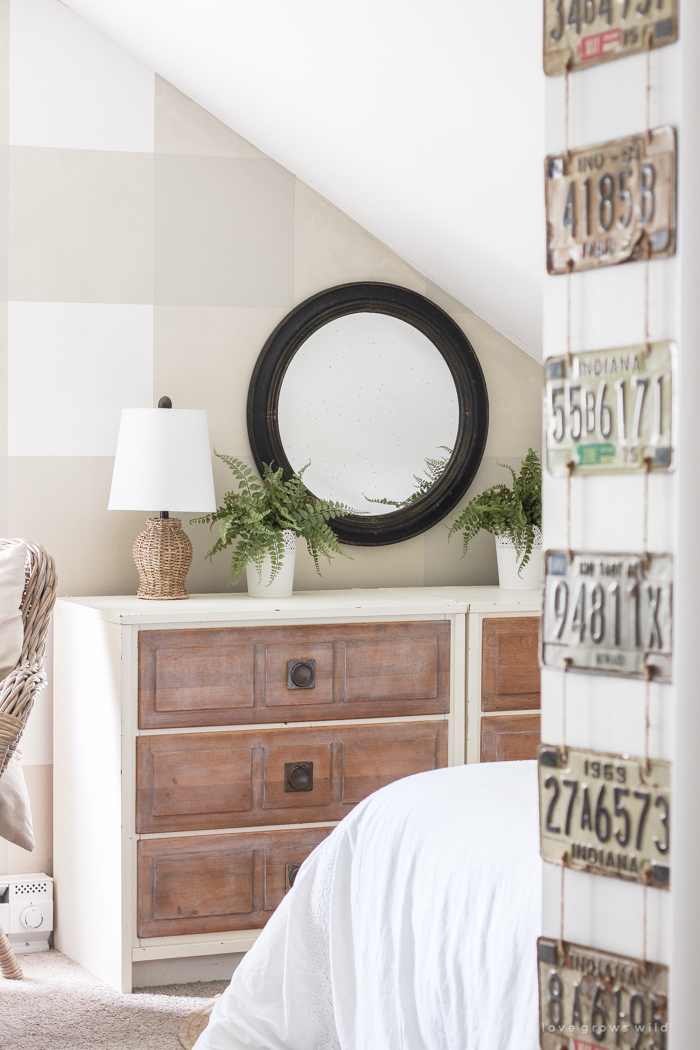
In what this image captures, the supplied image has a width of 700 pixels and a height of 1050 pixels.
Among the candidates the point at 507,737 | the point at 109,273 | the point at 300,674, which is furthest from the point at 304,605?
the point at 109,273

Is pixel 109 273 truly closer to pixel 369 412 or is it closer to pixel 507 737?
pixel 369 412

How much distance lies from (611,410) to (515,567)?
7.56ft

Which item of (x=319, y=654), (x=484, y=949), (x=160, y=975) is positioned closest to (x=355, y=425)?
(x=319, y=654)

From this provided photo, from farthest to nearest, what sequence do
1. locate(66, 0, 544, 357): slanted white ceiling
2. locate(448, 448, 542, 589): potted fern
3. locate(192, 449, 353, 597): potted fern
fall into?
locate(448, 448, 542, 589): potted fern
locate(192, 449, 353, 597): potted fern
locate(66, 0, 544, 357): slanted white ceiling

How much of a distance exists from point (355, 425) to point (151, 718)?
1.10 metres

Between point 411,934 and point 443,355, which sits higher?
point 443,355

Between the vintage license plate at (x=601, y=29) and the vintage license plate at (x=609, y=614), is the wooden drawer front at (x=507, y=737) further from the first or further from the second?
the vintage license plate at (x=601, y=29)

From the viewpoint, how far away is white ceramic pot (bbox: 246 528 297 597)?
108 inches

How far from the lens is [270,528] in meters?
2.72

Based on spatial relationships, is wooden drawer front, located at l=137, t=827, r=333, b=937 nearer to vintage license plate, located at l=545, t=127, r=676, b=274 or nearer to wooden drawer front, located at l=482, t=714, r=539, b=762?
wooden drawer front, located at l=482, t=714, r=539, b=762

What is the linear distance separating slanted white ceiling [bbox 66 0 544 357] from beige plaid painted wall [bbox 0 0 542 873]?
0.37 ft

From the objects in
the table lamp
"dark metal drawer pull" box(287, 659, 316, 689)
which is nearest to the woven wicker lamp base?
the table lamp

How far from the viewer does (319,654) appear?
2.51m

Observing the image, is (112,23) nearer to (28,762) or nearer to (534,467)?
(534,467)
